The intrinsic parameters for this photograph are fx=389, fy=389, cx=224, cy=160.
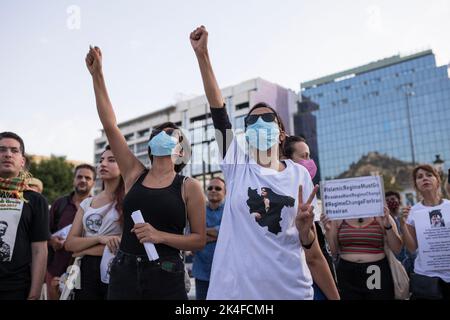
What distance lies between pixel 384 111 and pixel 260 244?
278 feet

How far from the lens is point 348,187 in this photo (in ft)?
13.4

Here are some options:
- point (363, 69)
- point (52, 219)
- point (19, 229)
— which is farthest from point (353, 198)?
point (363, 69)

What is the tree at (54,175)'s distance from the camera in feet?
127

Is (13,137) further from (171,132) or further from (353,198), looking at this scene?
(353,198)

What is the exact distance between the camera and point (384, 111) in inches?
3135

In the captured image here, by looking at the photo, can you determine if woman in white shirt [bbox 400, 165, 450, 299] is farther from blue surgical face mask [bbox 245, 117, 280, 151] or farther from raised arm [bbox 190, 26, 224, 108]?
raised arm [bbox 190, 26, 224, 108]

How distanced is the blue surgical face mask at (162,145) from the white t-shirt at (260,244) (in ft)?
2.45

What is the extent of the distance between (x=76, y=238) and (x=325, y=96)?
285 ft

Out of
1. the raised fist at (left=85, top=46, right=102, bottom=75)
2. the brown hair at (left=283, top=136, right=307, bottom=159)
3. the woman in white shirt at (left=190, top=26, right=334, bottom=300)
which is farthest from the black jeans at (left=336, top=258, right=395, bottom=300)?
the raised fist at (left=85, top=46, right=102, bottom=75)

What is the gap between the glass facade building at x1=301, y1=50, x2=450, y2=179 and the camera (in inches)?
2923

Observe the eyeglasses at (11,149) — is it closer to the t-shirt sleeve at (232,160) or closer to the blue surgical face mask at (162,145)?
the blue surgical face mask at (162,145)

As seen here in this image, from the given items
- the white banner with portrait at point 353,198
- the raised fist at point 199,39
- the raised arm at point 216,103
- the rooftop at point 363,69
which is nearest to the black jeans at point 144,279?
the raised arm at point 216,103

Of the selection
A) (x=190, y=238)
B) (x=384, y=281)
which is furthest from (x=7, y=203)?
(x=384, y=281)
